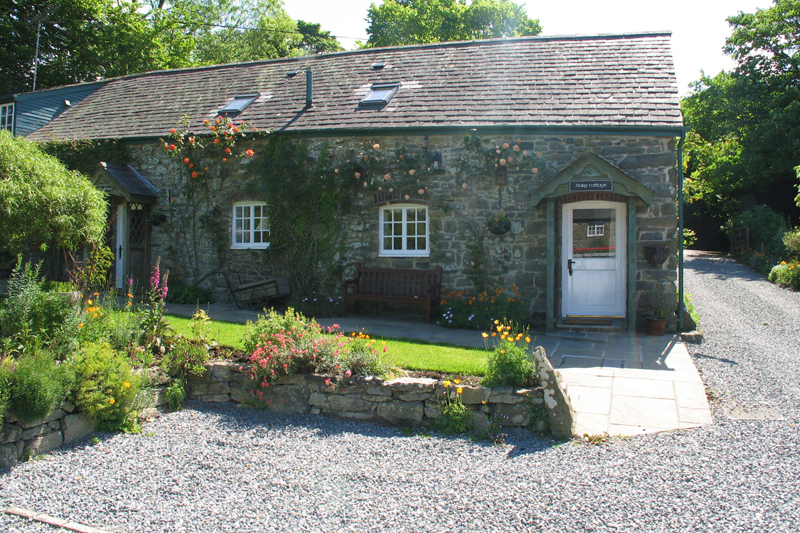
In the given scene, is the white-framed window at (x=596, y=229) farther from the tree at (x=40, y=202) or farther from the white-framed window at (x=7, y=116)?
the white-framed window at (x=7, y=116)

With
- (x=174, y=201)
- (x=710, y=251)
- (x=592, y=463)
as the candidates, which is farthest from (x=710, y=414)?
(x=710, y=251)

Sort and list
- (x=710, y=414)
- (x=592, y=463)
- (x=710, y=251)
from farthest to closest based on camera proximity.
A: (x=710, y=251) → (x=710, y=414) → (x=592, y=463)

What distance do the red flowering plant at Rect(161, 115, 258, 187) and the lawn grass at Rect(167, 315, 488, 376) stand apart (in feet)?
15.3

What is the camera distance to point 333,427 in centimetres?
546

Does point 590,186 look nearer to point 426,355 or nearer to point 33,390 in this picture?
point 426,355

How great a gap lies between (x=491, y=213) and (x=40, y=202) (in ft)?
23.2

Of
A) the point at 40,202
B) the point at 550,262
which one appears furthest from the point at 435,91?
the point at 40,202

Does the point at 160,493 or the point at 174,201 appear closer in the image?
the point at 160,493

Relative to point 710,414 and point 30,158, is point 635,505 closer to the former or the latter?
point 710,414

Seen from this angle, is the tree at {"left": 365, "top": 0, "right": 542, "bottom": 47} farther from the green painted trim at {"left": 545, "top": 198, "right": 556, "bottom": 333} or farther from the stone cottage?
the green painted trim at {"left": 545, "top": 198, "right": 556, "bottom": 333}

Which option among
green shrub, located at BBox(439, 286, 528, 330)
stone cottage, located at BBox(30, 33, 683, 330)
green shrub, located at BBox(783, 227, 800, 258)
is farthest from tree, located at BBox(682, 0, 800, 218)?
green shrub, located at BBox(439, 286, 528, 330)

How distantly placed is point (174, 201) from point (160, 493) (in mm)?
9633

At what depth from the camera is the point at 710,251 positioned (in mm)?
28766

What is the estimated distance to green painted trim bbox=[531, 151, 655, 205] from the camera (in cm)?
907
